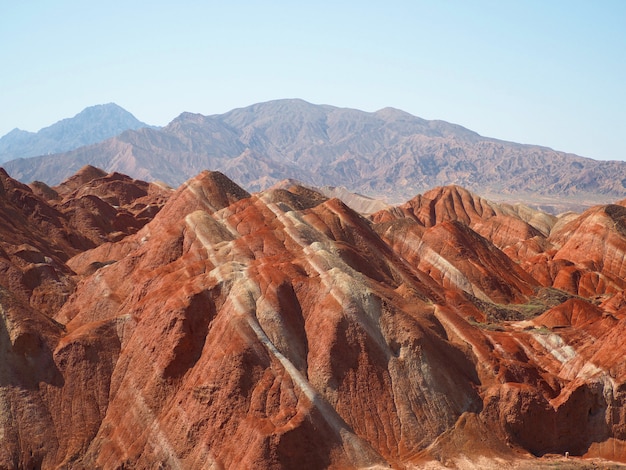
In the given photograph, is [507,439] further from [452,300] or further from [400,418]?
[452,300]

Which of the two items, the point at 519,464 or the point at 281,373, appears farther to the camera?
the point at 281,373

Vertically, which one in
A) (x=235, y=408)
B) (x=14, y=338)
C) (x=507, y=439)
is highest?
(x=14, y=338)

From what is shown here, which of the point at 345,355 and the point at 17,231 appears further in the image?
the point at 17,231

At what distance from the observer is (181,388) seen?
5003cm

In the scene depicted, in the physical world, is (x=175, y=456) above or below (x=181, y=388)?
below

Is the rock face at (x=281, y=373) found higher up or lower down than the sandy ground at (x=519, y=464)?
higher up

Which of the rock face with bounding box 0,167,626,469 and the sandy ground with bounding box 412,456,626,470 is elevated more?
the rock face with bounding box 0,167,626,469

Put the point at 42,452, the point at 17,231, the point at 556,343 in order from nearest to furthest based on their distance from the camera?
the point at 42,452, the point at 556,343, the point at 17,231

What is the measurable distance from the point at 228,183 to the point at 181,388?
49.2m

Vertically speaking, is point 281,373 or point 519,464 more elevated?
point 281,373

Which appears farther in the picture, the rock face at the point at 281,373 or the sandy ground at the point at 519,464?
the rock face at the point at 281,373

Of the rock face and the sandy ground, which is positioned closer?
the sandy ground

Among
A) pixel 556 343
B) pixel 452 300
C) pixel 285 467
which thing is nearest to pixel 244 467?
pixel 285 467

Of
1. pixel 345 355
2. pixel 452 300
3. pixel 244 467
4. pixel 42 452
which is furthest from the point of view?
Answer: pixel 452 300
